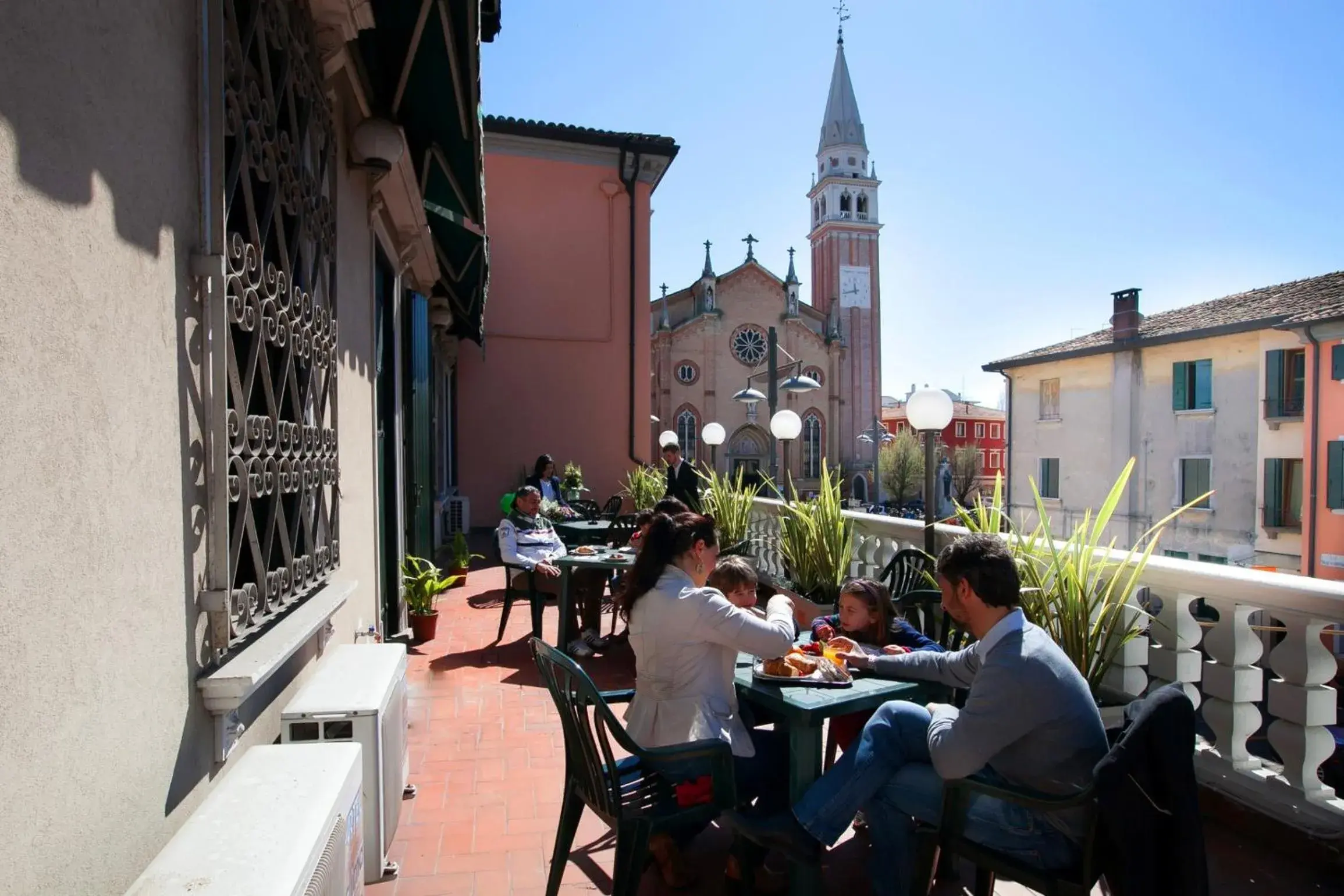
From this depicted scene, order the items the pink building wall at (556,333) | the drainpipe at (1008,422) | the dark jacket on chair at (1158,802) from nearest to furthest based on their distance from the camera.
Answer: the dark jacket on chair at (1158,802) < the pink building wall at (556,333) < the drainpipe at (1008,422)

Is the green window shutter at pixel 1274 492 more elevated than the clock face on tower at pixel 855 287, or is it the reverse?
the clock face on tower at pixel 855 287

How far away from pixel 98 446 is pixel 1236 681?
3.28m

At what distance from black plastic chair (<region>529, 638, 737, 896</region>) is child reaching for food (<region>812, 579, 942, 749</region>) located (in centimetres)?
74

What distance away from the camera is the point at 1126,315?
75.2 ft

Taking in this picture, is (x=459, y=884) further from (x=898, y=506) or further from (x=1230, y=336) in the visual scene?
(x=898, y=506)

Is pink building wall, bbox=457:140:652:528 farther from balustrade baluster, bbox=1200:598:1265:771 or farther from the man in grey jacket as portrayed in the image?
the man in grey jacket

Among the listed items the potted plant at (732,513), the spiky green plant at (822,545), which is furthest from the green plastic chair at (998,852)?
the potted plant at (732,513)

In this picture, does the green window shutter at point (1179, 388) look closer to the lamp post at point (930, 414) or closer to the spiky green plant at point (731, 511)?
the spiky green plant at point (731, 511)

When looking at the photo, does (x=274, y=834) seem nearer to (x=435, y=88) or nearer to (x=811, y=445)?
(x=435, y=88)

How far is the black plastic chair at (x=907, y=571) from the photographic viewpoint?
A: 4090 mm

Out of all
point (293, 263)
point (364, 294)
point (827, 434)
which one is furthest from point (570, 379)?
point (827, 434)

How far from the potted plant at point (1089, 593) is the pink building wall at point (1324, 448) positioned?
719 inches

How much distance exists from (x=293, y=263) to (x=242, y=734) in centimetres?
145

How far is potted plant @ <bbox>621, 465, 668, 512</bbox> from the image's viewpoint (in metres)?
9.58
